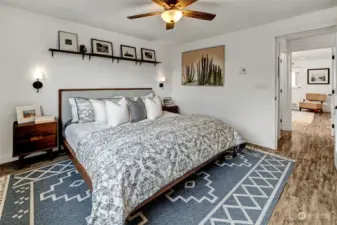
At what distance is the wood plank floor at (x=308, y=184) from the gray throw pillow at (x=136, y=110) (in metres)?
1.41

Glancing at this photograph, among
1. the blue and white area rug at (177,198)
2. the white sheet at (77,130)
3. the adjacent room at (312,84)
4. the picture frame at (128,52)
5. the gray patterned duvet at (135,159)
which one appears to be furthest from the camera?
the adjacent room at (312,84)

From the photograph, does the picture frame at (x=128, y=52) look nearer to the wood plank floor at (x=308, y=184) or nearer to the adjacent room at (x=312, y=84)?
the wood plank floor at (x=308, y=184)

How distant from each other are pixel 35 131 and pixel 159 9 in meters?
2.61

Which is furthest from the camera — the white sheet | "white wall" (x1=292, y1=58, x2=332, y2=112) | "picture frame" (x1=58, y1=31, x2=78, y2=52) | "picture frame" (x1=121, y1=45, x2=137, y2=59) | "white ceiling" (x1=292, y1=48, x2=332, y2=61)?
"white wall" (x1=292, y1=58, x2=332, y2=112)

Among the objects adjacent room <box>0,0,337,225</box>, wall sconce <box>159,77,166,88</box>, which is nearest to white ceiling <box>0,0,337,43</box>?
adjacent room <box>0,0,337,225</box>

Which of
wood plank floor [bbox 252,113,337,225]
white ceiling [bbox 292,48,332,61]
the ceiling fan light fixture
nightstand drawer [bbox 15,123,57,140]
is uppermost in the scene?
white ceiling [bbox 292,48,332,61]

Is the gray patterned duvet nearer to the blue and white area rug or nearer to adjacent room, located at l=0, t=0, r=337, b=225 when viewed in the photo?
adjacent room, located at l=0, t=0, r=337, b=225

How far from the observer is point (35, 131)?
2.78 m

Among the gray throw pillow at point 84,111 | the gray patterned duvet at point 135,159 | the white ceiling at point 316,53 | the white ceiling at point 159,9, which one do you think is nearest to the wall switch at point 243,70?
the white ceiling at point 159,9

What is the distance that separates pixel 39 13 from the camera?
9.80 feet

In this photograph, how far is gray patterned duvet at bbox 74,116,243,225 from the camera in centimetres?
151

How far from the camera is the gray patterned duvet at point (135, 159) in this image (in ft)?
4.97

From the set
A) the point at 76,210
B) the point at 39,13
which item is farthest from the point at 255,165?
the point at 39,13

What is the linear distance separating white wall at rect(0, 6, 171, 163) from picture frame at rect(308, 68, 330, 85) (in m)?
8.67
